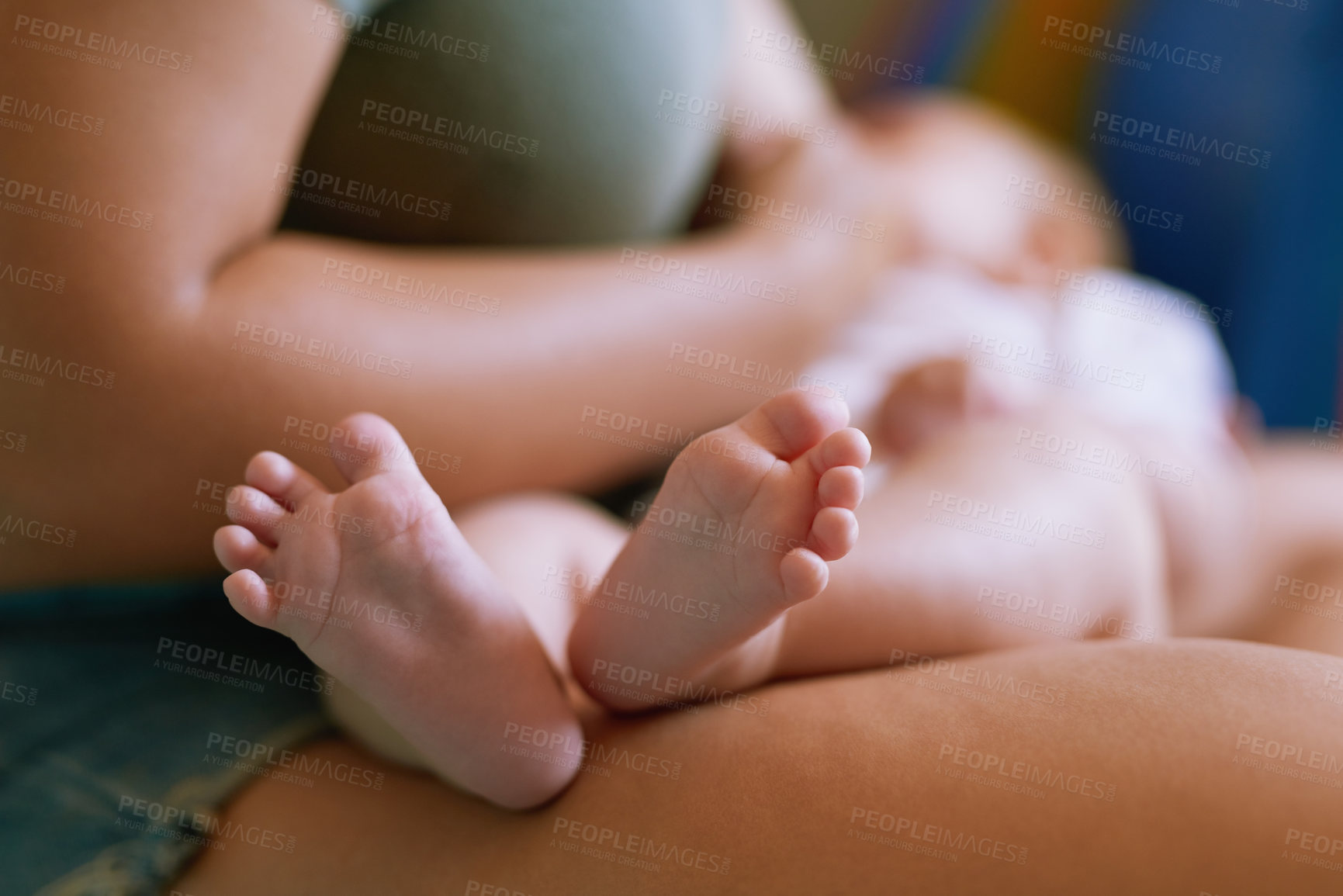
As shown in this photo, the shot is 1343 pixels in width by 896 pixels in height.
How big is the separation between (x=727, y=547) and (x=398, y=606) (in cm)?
15

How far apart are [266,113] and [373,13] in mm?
113

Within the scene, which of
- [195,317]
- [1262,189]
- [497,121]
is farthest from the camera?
[1262,189]

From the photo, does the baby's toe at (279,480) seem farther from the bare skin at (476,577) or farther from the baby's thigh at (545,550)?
the baby's thigh at (545,550)

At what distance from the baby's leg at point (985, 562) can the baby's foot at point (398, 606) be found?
0.53ft

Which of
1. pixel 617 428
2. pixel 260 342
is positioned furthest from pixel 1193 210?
pixel 260 342

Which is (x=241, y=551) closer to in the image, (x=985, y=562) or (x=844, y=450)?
(x=844, y=450)

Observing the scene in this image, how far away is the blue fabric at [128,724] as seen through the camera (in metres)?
0.48

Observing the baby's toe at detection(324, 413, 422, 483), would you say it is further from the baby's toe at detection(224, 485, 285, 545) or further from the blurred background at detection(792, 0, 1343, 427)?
the blurred background at detection(792, 0, 1343, 427)

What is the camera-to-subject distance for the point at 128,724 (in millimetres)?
556

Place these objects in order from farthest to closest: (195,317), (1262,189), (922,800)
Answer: (1262,189), (195,317), (922,800)

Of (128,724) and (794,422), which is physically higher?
(794,422)

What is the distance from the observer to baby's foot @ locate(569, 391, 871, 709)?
429mm

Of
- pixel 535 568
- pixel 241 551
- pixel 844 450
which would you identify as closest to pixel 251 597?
pixel 241 551

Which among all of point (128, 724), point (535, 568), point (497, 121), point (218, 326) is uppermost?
point (497, 121)
